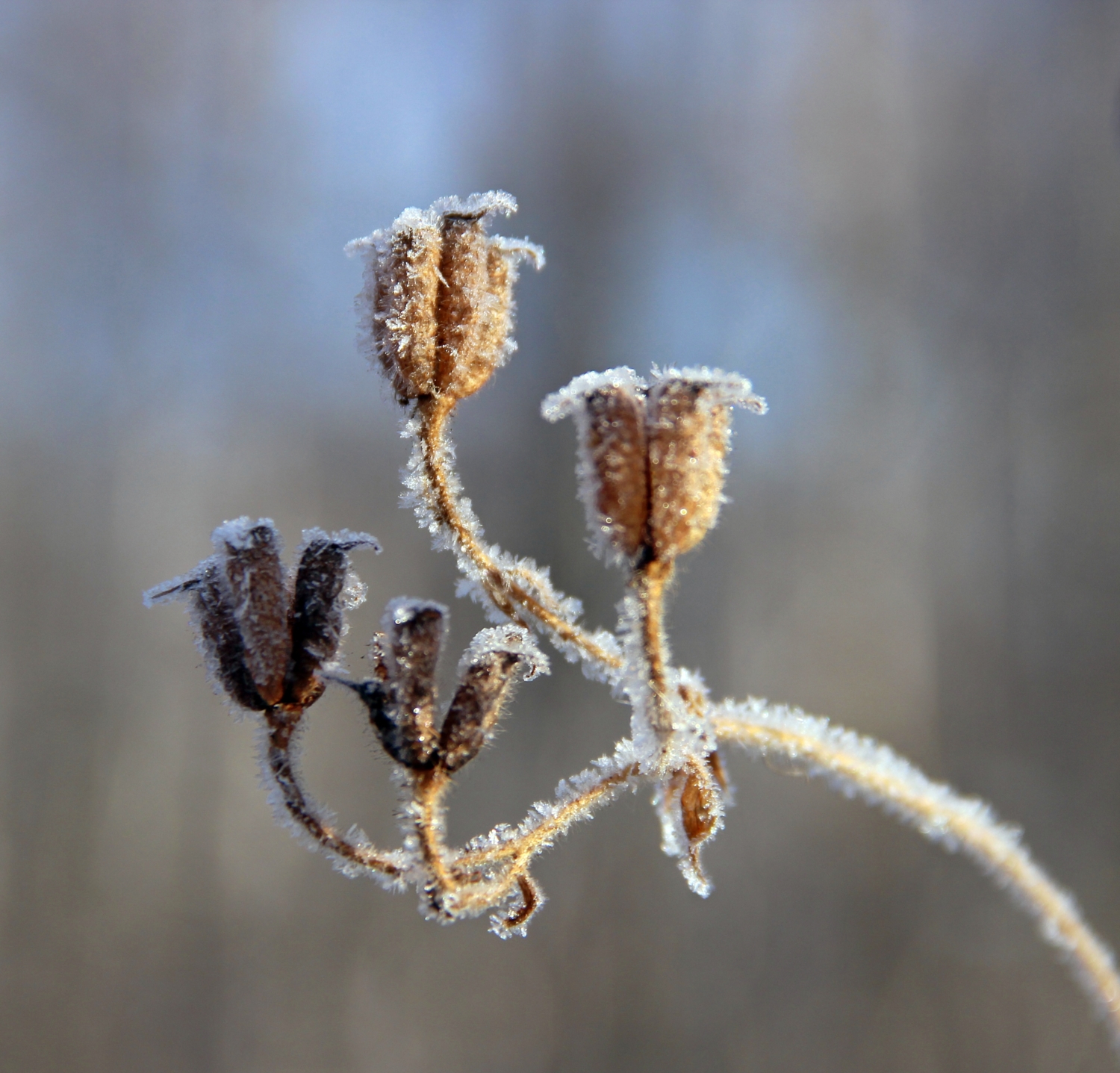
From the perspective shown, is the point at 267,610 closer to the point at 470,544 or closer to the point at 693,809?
the point at 470,544

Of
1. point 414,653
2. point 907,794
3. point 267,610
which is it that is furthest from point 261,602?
point 907,794

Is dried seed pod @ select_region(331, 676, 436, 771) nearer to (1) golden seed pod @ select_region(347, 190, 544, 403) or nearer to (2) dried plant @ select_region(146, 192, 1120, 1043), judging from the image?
(2) dried plant @ select_region(146, 192, 1120, 1043)

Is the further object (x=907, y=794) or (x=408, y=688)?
(x=907, y=794)

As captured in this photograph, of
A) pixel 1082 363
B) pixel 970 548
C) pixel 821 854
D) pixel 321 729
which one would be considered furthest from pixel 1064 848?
pixel 321 729

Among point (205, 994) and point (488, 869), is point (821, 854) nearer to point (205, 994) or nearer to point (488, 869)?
point (205, 994)

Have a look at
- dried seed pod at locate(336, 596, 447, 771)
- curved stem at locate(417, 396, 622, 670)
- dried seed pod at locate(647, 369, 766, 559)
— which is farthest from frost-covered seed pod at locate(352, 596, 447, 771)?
dried seed pod at locate(647, 369, 766, 559)

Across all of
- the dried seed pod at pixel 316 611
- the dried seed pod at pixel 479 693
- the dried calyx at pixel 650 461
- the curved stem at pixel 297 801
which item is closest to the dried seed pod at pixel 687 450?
the dried calyx at pixel 650 461

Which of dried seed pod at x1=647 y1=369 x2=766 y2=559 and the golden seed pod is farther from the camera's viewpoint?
the golden seed pod
